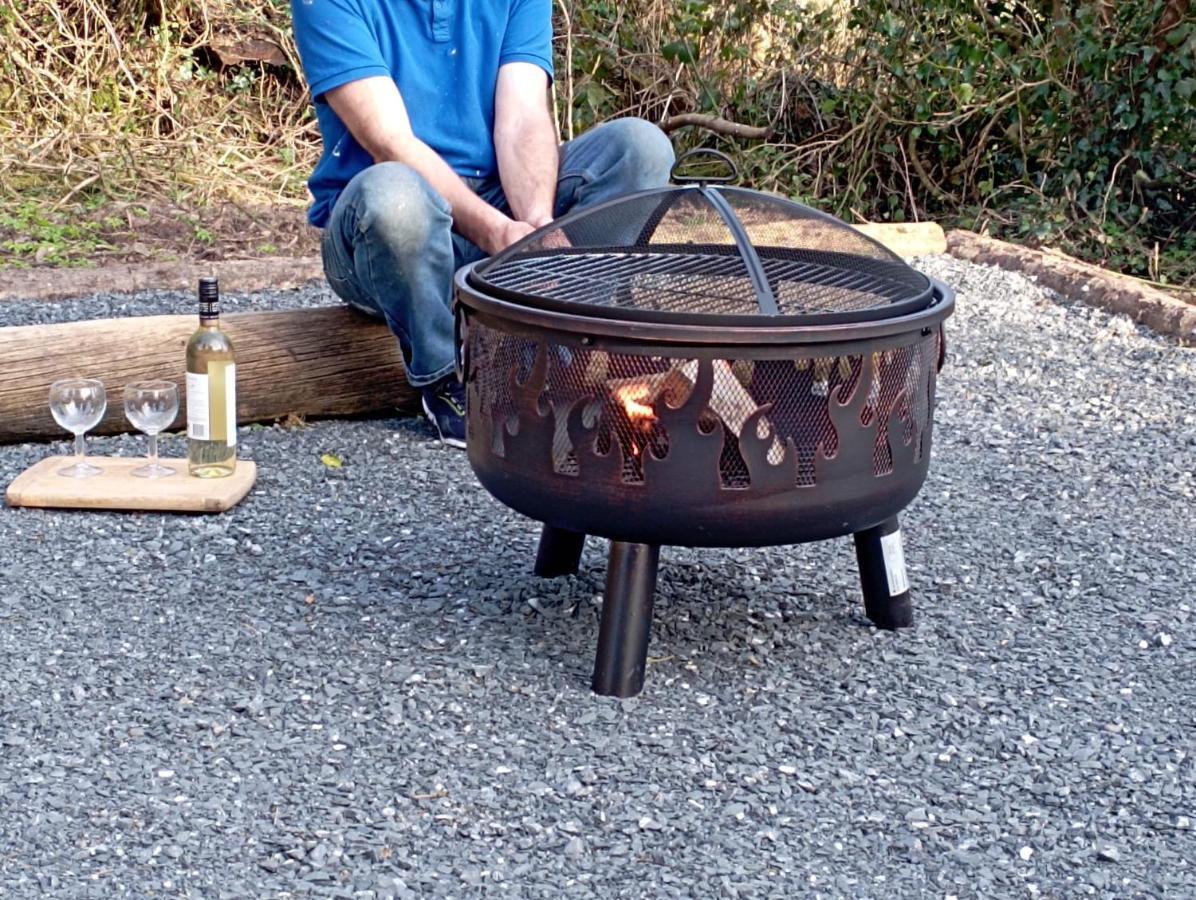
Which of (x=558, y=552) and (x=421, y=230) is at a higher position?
(x=421, y=230)

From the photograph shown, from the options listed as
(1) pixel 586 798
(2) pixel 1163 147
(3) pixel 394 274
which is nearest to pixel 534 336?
(1) pixel 586 798

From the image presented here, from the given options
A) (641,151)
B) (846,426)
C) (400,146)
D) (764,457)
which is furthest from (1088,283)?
(764,457)

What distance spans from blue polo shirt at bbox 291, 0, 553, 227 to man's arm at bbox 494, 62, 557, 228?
0.04 meters

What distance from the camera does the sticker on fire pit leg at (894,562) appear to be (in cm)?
274

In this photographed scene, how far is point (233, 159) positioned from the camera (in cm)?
709

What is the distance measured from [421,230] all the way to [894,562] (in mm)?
1470

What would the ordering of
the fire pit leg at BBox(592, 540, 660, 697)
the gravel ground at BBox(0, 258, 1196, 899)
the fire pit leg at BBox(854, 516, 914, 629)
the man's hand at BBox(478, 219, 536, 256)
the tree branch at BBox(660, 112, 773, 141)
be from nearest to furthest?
the gravel ground at BBox(0, 258, 1196, 899) → the fire pit leg at BBox(592, 540, 660, 697) → the fire pit leg at BBox(854, 516, 914, 629) → the man's hand at BBox(478, 219, 536, 256) → the tree branch at BBox(660, 112, 773, 141)

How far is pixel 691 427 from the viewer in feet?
7.50

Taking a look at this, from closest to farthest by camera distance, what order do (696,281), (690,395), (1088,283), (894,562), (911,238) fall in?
(690,395) < (696,281) < (894,562) < (1088,283) < (911,238)

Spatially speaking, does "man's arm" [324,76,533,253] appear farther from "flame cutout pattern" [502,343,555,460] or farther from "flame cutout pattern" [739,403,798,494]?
"flame cutout pattern" [739,403,798,494]

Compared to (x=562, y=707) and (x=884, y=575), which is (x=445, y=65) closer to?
(x=884, y=575)

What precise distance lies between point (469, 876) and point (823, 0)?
618cm

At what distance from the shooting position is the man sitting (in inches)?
140

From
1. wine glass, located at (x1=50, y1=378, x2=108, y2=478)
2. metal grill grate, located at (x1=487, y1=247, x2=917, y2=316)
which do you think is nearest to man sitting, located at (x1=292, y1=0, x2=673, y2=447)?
wine glass, located at (x1=50, y1=378, x2=108, y2=478)
